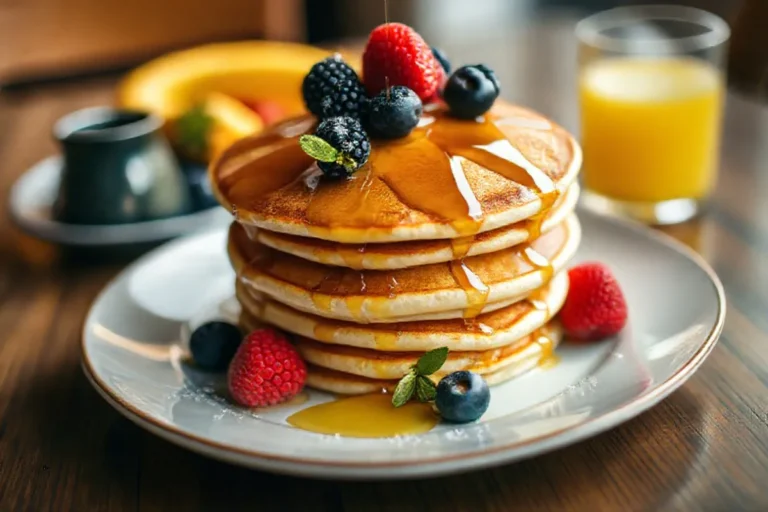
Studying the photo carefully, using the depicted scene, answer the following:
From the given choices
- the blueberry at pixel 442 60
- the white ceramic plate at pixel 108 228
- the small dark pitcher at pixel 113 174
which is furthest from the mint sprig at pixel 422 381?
the small dark pitcher at pixel 113 174

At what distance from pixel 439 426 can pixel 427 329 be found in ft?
0.55

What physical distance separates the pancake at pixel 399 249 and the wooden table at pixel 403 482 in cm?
32

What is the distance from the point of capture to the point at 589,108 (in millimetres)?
2287

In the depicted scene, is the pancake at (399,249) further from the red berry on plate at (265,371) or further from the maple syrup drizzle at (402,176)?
the red berry on plate at (265,371)

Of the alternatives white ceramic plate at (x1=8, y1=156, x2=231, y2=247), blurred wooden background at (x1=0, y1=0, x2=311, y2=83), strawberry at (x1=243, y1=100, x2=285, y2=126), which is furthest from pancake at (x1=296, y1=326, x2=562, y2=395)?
blurred wooden background at (x1=0, y1=0, x2=311, y2=83)

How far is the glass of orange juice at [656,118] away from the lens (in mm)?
2195

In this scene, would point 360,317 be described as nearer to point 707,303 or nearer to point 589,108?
point 707,303

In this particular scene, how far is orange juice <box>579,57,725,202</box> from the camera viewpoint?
2195 mm

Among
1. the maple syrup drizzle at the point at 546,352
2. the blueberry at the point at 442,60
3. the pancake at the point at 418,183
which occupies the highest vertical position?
the blueberry at the point at 442,60

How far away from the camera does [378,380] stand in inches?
57.1

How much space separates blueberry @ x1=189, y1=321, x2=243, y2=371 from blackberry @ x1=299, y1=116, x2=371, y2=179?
0.35 metres

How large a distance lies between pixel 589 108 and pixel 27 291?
1.40m

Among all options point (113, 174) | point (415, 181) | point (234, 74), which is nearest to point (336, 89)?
point (415, 181)

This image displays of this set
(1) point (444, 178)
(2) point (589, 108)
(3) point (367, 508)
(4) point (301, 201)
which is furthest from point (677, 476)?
(2) point (589, 108)
